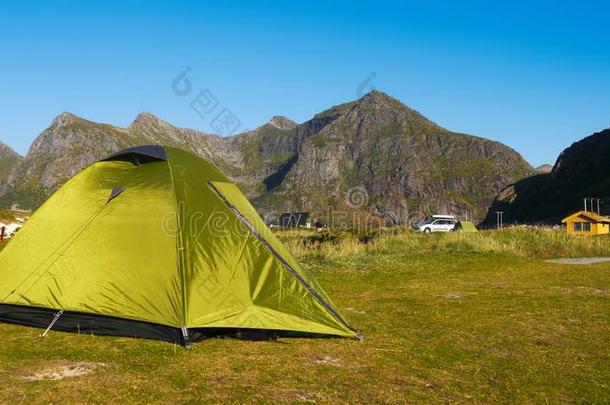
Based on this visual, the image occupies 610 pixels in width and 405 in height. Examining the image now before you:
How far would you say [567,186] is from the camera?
154 m

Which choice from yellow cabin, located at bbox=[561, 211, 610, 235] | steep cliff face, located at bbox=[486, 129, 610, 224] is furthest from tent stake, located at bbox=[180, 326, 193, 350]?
steep cliff face, located at bbox=[486, 129, 610, 224]

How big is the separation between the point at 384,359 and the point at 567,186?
163486mm

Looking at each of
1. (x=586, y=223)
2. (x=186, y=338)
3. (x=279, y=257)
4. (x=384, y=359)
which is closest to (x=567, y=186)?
(x=586, y=223)

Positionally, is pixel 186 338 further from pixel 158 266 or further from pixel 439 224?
pixel 439 224

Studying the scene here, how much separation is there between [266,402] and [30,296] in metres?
5.22

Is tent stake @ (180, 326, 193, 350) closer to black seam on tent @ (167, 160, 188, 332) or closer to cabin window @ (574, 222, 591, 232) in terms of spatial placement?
black seam on tent @ (167, 160, 188, 332)

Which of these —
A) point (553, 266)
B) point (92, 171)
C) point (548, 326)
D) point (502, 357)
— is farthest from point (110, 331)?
point (553, 266)

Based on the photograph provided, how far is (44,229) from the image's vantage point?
31.5 feet

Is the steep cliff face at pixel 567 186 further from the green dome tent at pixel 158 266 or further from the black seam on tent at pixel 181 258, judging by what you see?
the black seam on tent at pixel 181 258

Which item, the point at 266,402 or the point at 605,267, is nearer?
the point at 266,402

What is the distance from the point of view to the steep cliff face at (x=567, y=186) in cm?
13865

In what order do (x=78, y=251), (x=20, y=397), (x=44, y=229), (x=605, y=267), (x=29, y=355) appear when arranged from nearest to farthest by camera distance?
(x=20, y=397) → (x=29, y=355) → (x=78, y=251) → (x=44, y=229) → (x=605, y=267)

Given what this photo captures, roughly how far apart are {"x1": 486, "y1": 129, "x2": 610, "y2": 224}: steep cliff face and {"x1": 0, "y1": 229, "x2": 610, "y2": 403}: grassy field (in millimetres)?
132089

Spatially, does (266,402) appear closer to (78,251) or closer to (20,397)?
(20,397)
